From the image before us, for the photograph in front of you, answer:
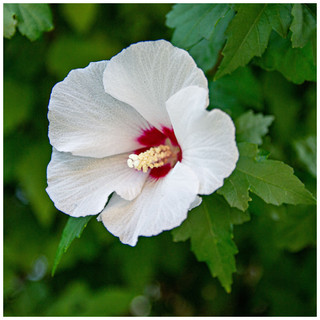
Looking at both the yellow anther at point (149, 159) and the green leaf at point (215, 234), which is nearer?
the yellow anther at point (149, 159)

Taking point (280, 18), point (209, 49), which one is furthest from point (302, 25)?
point (209, 49)

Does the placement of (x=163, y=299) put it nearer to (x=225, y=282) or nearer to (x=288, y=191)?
(x=225, y=282)

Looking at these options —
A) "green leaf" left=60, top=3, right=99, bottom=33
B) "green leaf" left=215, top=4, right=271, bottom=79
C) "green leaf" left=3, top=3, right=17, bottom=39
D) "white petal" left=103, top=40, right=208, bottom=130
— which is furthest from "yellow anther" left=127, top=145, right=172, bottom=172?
"green leaf" left=60, top=3, right=99, bottom=33

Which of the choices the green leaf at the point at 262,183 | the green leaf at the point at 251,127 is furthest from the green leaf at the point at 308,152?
the green leaf at the point at 262,183

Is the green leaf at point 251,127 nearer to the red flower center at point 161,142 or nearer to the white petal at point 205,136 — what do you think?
the red flower center at point 161,142

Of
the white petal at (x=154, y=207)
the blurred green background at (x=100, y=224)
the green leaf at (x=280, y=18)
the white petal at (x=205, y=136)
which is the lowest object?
the blurred green background at (x=100, y=224)

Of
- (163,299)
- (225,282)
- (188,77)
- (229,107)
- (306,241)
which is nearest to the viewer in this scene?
(188,77)

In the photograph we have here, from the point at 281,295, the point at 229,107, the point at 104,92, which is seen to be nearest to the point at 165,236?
the point at 281,295
